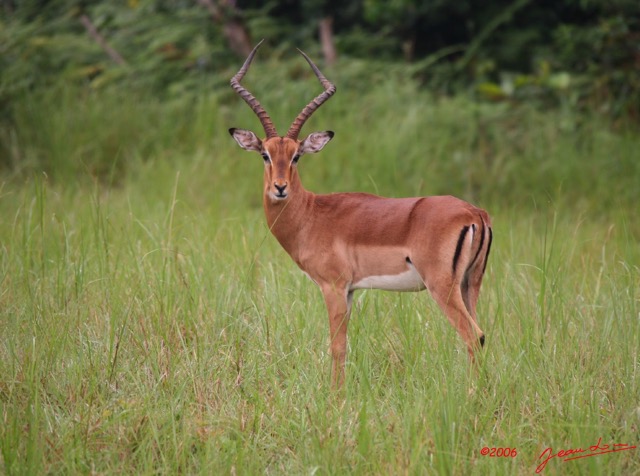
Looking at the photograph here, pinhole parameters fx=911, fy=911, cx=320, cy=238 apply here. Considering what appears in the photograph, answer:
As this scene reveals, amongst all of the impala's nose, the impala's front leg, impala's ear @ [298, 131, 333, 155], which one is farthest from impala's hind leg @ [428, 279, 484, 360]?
impala's ear @ [298, 131, 333, 155]

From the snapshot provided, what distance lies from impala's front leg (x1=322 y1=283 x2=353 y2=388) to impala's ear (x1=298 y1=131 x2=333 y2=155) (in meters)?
0.81

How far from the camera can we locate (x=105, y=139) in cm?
991

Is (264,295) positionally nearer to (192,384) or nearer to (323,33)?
(192,384)

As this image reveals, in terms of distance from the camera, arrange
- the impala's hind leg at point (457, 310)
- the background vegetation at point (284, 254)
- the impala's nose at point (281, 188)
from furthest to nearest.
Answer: the impala's nose at point (281, 188)
the impala's hind leg at point (457, 310)
the background vegetation at point (284, 254)

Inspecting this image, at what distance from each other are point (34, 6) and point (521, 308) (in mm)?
9721

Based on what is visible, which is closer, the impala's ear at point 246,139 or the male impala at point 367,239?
the male impala at point 367,239

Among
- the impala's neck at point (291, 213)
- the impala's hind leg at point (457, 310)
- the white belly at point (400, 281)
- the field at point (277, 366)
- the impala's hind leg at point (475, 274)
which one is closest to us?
the field at point (277, 366)

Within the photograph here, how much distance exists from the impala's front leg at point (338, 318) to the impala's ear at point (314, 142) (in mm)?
812

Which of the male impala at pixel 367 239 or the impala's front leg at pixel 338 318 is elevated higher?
the male impala at pixel 367 239

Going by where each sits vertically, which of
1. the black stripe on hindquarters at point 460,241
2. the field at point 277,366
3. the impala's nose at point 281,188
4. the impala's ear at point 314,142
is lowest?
the field at point 277,366

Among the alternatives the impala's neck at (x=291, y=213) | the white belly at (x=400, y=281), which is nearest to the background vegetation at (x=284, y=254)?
the white belly at (x=400, y=281)

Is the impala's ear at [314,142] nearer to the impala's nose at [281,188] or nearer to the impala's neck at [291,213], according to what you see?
the impala's neck at [291,213]

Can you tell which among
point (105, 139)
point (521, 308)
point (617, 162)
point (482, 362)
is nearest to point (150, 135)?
point (105, 139)

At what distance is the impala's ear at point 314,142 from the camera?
5121mm
